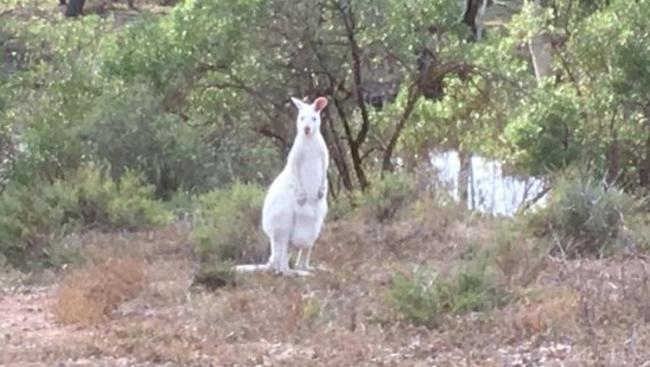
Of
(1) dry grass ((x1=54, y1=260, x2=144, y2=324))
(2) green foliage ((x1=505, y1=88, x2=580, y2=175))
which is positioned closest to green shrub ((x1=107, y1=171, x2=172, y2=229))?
(1) dry grass ((x1=54, y1=260, x2=144, y2=324))

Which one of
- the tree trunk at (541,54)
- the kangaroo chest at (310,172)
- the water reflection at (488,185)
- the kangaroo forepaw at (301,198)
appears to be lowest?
the water reflection at (488,185)

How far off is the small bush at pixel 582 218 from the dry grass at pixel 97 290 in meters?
3.30

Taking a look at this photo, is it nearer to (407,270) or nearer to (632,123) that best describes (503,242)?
(407,270)

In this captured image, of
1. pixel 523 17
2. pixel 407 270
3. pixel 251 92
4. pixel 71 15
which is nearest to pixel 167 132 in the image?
→ pixel 251 92

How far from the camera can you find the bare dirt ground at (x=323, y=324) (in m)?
8.35

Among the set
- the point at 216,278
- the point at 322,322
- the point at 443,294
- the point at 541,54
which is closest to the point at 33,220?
the point at 216,278

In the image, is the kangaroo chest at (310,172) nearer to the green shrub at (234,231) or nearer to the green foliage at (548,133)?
the green shrub at (234,231)

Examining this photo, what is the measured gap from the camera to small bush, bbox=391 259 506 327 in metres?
9.15

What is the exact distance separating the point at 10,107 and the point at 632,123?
22.3ft

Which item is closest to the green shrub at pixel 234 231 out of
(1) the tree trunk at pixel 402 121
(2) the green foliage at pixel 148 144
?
(2) the green foliage at pixel 148 144

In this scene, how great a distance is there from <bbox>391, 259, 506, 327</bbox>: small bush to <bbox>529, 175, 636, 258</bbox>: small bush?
2141 mm

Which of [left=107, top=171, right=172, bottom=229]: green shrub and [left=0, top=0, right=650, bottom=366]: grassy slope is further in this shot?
[left=107, top=171, right=172, bottom=229]: green shrub

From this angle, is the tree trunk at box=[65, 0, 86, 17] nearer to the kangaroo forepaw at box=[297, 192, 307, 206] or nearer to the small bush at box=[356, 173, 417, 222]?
the small bush at box=[356, 173, 417, 222]

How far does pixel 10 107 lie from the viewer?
1655cm
